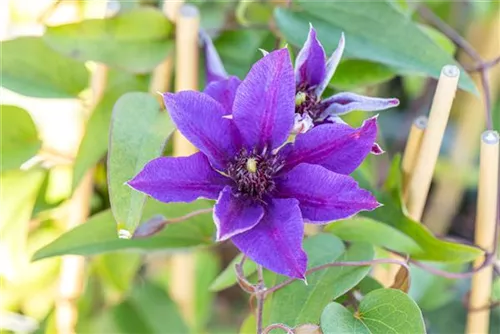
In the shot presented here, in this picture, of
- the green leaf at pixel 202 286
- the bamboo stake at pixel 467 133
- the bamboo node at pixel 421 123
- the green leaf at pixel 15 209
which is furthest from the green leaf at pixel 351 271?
the bamboo stake at pixel 467 133

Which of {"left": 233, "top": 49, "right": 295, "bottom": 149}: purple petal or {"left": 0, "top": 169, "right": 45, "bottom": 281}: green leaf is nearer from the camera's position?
{"left": 233, "top": 49, "right": 295, "bottom": 149}: purple petal

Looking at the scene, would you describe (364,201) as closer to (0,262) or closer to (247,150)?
(247,150)

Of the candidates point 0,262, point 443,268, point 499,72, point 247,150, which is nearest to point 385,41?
point 247,150

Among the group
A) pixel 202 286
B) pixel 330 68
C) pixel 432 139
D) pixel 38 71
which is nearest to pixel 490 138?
pixel 432 139

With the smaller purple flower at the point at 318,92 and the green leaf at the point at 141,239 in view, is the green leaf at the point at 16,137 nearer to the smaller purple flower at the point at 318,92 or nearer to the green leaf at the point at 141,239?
the green leaf at the point at 141,239

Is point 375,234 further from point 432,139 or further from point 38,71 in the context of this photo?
point 38,71

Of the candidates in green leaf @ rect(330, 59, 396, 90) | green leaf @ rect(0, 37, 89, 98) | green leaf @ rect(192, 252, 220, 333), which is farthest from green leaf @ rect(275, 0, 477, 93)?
green leaf @ rect(192, 252, 220, 333)

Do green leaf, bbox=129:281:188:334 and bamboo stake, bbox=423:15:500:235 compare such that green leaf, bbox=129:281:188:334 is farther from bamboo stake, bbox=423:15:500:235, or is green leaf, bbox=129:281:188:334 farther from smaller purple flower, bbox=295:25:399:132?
bamboo stake, bbox=423:15:500:235
